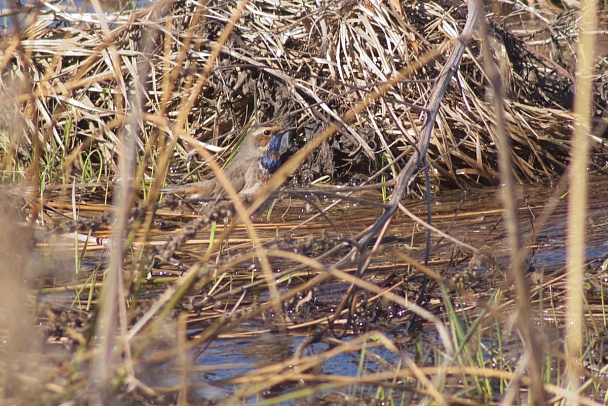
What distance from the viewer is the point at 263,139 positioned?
249 inches

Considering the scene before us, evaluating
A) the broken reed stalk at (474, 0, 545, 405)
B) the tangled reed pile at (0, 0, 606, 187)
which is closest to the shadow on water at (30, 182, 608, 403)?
the tangled reed pile at (0, 0, 606, 187)

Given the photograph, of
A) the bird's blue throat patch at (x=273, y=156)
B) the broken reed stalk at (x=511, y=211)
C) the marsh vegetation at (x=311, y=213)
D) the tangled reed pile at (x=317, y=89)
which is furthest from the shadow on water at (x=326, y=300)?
the broken reed stalk at (x=511, y=211)

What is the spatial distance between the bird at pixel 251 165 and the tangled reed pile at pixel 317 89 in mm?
437

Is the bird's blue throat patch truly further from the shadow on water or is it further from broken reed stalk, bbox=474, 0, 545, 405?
broken reed stalk, bbox=474, 0, 545, 405

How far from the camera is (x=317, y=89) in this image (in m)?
6.68

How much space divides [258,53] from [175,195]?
1507 millimetres

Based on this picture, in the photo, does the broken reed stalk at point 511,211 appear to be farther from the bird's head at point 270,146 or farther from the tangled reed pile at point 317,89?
the tangled reed pile at point 317,89

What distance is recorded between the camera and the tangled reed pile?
6.73 meters

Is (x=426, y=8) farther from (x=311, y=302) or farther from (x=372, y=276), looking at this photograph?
(x=311, y=302)

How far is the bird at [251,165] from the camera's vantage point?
613 cm

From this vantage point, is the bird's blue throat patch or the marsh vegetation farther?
the bird's blue throat patch

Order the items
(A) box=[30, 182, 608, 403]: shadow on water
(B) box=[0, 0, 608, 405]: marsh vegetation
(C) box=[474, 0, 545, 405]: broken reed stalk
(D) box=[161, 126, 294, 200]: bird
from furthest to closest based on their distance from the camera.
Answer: (D) box=[161, 126, 294, 200]: bird
(A) box=[30, 182, 608, 403]: shadow on water
(B) box=[0, 0, 608, 405]: marsh vegetation
(C) box=[474, 0, 545, 405]: broken reed stalk

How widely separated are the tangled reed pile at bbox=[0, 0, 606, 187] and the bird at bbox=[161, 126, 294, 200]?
437 mm

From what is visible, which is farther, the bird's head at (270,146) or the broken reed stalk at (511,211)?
the bird's head at (270,146)
